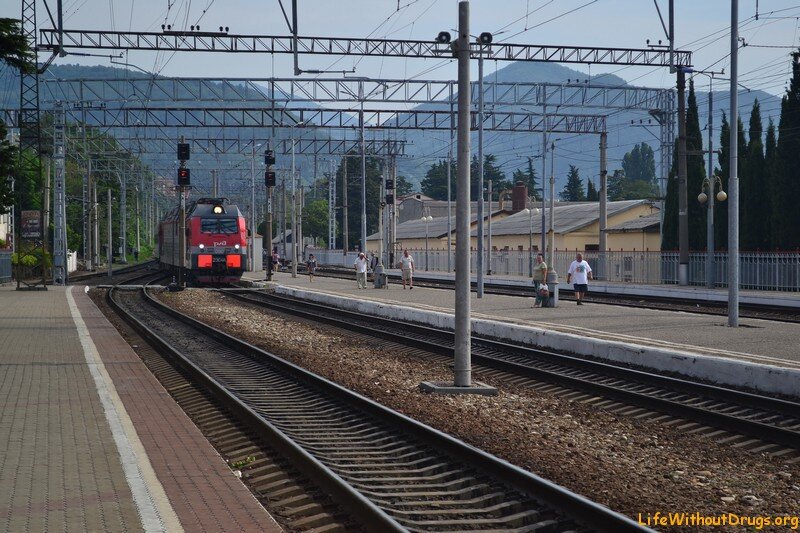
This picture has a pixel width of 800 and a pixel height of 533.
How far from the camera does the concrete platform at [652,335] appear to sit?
47.7 ft

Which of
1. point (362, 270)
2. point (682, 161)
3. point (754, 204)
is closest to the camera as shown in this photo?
point (682, 161)

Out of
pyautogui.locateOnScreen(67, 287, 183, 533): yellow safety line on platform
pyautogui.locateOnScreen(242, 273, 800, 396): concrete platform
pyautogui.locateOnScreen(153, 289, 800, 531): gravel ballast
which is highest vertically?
pyautogui.locateOnScreen(242, 273, 800, 396): concrete platform

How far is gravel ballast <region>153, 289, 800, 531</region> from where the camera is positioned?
7.59 metres

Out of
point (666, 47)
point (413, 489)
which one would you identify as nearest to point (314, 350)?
point (413, 489)

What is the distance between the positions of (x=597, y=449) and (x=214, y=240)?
38.4 m

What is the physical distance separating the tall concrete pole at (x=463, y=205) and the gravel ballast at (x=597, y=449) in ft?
1.99

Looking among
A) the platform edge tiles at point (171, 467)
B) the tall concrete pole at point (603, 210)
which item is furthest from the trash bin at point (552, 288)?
the tall concrete pole at point (603, 210)

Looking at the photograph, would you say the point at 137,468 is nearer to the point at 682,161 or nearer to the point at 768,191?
the point at 682,161

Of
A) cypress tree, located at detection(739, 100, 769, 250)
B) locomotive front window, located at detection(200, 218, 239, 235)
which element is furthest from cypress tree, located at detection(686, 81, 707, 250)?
locomotive front window, located at detection(200, 218, 239, 235)

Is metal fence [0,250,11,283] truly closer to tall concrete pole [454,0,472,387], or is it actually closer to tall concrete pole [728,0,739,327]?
tall concrete pole [728,0,739,327]

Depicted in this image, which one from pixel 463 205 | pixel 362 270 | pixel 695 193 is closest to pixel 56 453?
pixel 463 205

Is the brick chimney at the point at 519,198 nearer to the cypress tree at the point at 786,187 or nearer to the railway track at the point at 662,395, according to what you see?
the cypress tree at the point at 786,187

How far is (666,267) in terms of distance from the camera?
4472 cm

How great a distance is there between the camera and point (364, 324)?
26.8 meters
